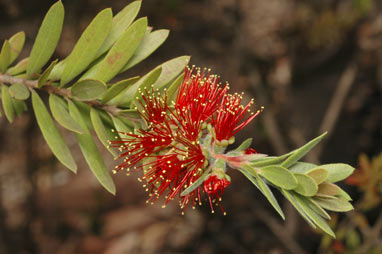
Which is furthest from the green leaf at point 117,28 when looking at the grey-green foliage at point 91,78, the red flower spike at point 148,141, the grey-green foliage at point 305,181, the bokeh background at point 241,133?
the bokeh background at point 241,133

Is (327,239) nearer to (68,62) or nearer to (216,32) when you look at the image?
(68,62)

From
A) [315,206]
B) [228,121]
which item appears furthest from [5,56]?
[315,206]

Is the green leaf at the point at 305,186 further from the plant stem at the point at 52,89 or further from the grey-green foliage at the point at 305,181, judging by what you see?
the plant stem at the point at 52,89

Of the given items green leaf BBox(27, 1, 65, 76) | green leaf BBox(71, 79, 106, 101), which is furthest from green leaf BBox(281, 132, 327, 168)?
green leaf BBox(27, 1, 65, 76)

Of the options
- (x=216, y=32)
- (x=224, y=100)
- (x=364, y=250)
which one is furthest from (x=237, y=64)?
(x=224, y=100)

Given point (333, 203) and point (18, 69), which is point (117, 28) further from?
point (333, 203)
